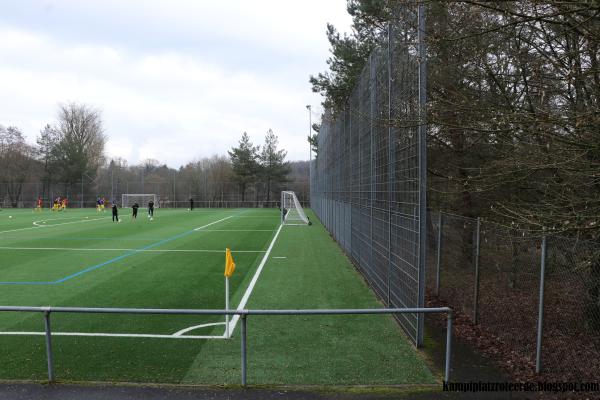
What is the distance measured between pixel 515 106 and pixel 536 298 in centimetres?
301

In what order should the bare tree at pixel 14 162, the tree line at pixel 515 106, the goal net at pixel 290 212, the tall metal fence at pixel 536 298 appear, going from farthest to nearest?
the bare tree at pixel 14 162, the goal net at pixel 290 212, the tall metal fence at pixel 536 298, the tree line at pixel 515 106

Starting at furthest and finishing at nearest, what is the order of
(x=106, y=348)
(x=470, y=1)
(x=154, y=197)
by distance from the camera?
(x=154, y=197) < (x=106, y=348) < (x=470, y=1)

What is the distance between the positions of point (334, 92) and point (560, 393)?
60.6 ft

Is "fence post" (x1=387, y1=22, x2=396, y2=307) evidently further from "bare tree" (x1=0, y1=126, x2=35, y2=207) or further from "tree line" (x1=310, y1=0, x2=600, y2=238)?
"bare tree" (x1=0, y1=126, x2=35, y2=207)

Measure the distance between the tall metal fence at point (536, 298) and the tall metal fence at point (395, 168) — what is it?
1.15 m

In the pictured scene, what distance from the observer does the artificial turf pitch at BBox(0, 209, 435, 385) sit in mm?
5438

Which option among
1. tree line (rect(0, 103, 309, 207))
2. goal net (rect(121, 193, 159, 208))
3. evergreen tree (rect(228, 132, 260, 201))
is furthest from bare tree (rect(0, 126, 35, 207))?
evergreen tree (rect(228, 132, 260, 201))

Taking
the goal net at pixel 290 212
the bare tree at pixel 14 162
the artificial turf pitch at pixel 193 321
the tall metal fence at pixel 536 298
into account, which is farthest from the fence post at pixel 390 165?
the bare tree at pixel 14 162

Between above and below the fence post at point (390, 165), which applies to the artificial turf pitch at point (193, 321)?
below

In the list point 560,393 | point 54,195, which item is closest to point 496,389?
point 560,393

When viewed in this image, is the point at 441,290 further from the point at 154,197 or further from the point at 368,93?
the point at 154,197

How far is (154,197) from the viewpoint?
208 feet

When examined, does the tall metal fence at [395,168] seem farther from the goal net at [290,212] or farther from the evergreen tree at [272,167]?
the evergreen tree at [272,167]

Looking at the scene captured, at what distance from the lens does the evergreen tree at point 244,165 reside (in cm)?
6506
